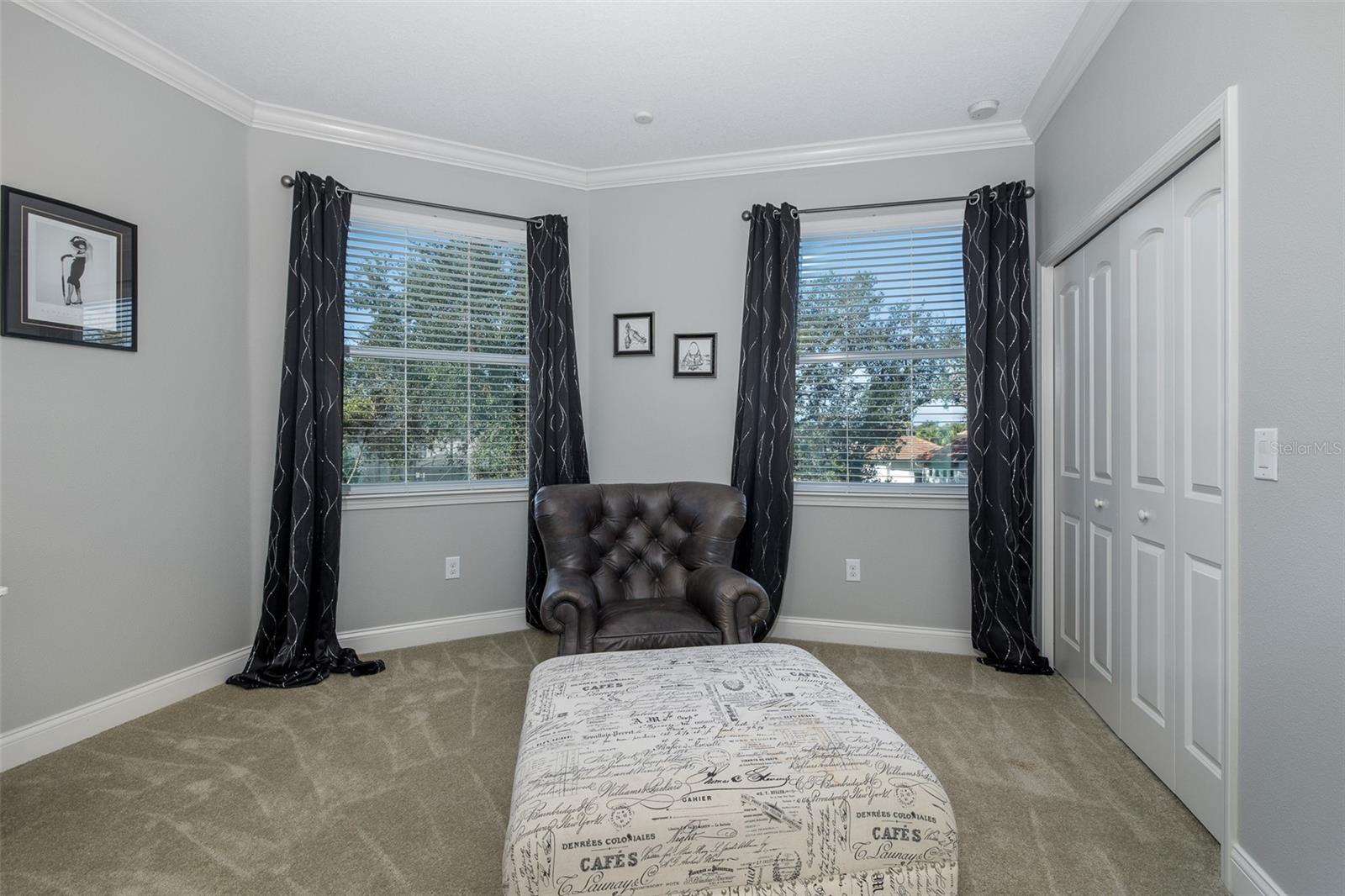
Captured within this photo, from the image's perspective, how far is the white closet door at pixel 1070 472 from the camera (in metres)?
2.71

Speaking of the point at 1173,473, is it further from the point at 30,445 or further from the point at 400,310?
the point at 30,445

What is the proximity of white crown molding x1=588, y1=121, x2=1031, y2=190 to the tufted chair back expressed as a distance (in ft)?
5.88

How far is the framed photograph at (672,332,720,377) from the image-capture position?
3619 mm

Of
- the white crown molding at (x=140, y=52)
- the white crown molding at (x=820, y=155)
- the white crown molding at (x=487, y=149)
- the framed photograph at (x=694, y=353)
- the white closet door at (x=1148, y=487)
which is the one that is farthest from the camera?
the framed photograph at (x=694, y=353)

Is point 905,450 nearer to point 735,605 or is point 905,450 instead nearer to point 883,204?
point 883,204

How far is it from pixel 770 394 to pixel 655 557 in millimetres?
1053

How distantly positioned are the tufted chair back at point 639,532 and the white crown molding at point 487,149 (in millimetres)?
1819

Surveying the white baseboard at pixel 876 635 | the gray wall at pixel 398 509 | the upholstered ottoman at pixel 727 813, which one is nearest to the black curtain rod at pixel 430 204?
the gray wall at pixel 398 509

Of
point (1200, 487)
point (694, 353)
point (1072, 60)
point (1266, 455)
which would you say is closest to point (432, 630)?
point (694, 353)

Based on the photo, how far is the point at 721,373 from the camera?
3.62 metres

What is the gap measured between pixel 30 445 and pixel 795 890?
277 cm

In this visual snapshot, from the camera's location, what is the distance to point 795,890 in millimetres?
1259

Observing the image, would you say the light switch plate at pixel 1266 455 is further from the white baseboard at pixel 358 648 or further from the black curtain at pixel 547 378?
the black curtain at pixel 547 378
